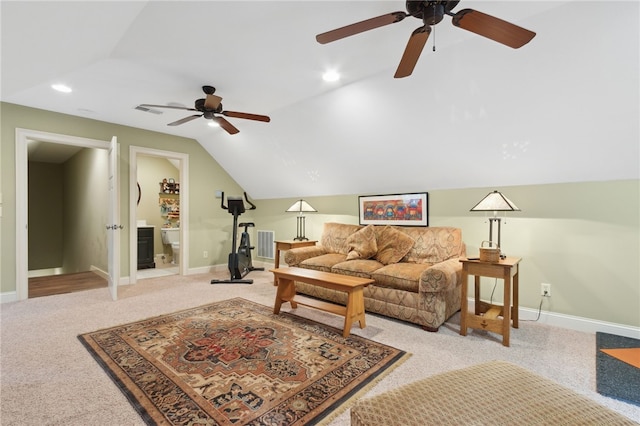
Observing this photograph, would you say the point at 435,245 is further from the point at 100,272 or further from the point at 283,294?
the point at 100,272

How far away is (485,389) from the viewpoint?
1.07 m

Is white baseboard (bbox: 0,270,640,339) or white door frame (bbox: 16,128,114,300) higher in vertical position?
white door frame (bbox: 16,128,114,300)

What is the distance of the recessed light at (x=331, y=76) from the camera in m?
2.94

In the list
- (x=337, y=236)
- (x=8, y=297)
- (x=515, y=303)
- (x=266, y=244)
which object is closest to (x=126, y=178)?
(x=8, y=297)

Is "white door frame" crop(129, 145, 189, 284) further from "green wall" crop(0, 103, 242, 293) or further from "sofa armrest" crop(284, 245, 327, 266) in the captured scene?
"sofa armrest" crop(284, 245, 327, 266)

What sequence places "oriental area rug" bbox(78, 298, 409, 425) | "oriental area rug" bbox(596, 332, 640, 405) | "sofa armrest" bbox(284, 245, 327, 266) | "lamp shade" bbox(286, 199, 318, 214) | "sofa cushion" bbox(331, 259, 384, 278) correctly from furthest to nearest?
"lamp shade" bbox(286, 199, 318, 214), "sofa armrest" bbox(284, 245, 327, 266), "sofa cushion" bbox(331, 259, 384, 278), "oriental area rug" bbox(596, 332, 640, 405), "oriental area rug" bbox(78, 298, 409, 425)

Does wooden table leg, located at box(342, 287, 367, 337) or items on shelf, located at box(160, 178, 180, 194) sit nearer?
wooden table leg, located at box(342, 287, 367, 337)

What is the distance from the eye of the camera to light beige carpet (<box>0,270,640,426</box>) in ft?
5.68

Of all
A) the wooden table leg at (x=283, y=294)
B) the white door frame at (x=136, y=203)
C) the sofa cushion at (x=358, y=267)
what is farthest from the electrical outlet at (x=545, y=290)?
the white door frame at (x=136, y=203)

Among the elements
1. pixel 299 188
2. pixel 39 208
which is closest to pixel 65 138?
pixel 299 188

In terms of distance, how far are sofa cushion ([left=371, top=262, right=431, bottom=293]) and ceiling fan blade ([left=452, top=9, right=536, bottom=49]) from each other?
6.85 feet

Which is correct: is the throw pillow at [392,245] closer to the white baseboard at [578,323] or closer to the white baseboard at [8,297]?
the white baseboard at [578,323]

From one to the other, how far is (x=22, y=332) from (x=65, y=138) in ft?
8.84

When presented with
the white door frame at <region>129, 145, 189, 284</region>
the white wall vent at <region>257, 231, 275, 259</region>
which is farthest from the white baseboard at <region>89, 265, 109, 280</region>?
the white wall vent at <region>257, 231, 275, 259</region>
